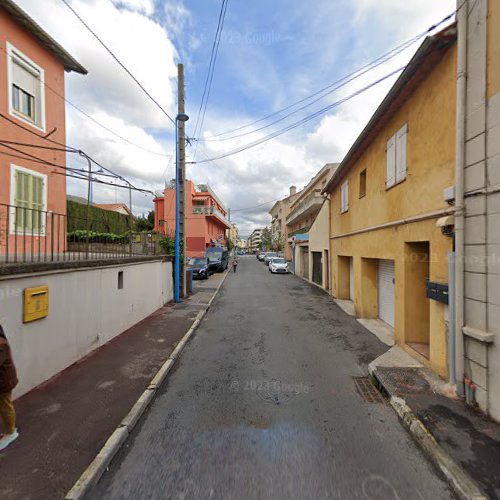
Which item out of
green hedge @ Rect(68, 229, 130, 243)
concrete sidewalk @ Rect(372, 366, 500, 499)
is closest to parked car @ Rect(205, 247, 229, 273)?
green hedge @ Rect(68, 229, 130, 243)

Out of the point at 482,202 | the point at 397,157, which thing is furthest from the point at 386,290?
the point at 482,202

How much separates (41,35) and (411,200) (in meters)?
12.4

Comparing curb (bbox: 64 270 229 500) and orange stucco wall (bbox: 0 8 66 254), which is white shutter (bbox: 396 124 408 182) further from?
orange stucco wall (bbox: 0 8 66 254)

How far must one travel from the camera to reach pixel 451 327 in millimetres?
3898

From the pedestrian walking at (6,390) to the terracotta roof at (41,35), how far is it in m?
10.3

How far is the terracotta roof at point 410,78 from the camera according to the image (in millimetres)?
4137

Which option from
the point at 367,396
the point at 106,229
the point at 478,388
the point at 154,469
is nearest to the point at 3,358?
the point at 154,469

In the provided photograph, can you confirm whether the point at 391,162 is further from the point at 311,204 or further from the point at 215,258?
the point at 215,258

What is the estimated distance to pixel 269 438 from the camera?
302cm

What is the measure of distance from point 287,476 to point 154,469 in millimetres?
1346

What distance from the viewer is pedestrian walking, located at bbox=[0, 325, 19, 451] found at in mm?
2707

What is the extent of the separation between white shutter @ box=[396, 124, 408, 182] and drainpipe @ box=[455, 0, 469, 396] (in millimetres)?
1762

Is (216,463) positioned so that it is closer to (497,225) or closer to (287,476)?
(287,476)

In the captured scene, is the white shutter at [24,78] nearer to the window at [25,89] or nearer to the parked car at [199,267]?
the window at [25,89]
